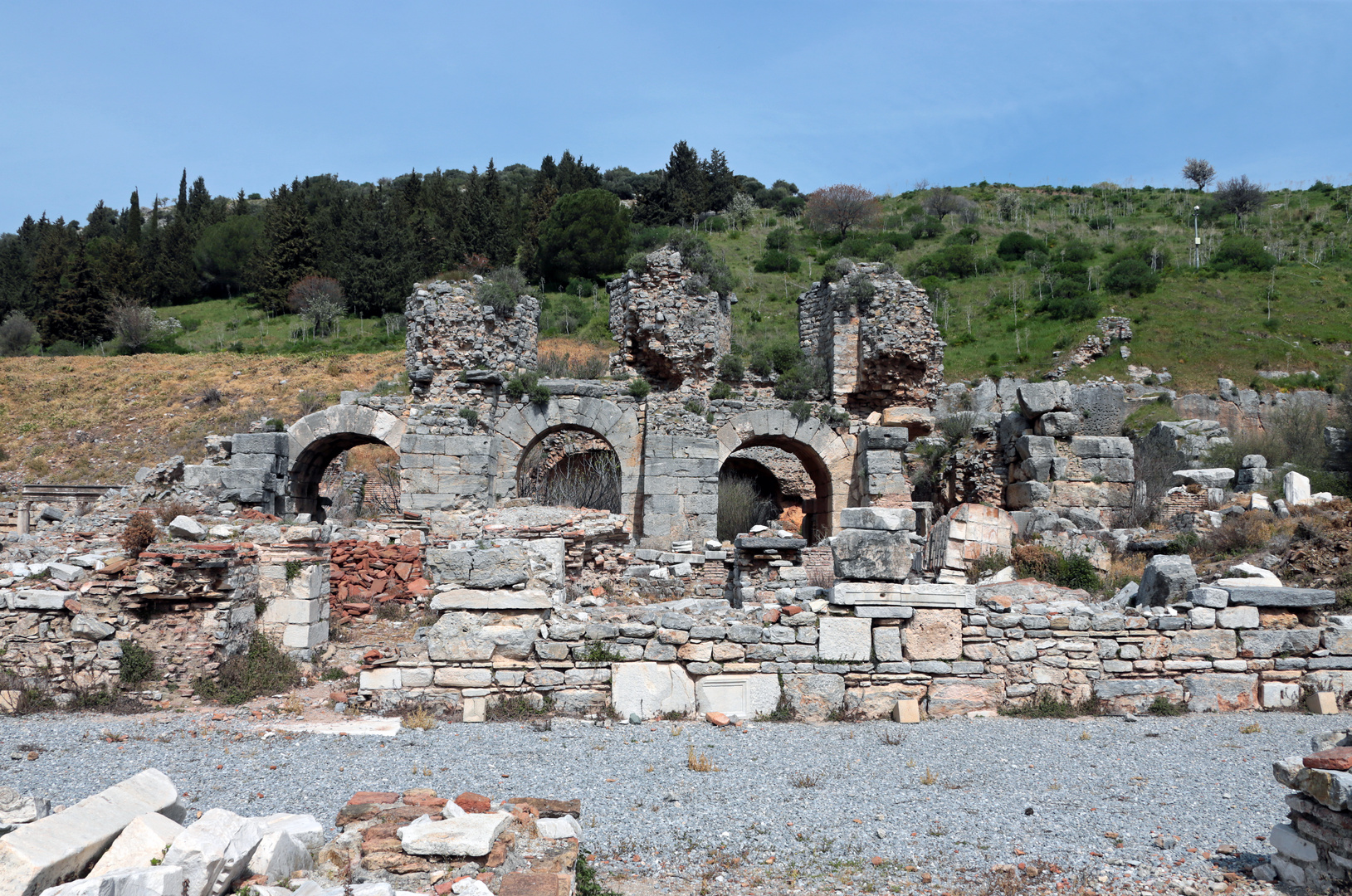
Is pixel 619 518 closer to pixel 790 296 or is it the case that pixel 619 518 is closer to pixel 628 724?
pixel 628 724

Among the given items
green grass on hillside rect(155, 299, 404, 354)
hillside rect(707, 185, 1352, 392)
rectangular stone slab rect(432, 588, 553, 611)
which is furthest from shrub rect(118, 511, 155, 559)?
green grass on hillside rect(155, 299, 404, 354)

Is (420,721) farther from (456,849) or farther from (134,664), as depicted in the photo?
(134,664)

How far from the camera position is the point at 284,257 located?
159ft

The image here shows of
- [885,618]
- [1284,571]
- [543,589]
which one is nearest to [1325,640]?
[1284,571]

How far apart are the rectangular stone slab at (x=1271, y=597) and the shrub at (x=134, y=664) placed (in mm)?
10228

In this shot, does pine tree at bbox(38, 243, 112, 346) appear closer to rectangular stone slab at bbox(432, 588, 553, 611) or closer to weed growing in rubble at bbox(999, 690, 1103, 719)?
rectangular stone slab at bbox(432, 588, 553, 611)

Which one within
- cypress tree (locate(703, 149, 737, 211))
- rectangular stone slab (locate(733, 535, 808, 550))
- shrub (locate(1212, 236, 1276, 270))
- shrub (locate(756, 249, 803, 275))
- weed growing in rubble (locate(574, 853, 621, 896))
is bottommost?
weed growing in rubble (locate(574, 853, 621, 896))

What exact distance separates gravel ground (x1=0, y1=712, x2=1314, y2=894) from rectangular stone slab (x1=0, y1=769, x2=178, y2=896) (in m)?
1.11

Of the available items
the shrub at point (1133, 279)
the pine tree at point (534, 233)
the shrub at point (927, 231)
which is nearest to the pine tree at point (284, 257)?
the pine tree at point (534, 233)

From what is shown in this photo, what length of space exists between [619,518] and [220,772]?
907cm

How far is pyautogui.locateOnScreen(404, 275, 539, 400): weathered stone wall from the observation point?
17422 mm

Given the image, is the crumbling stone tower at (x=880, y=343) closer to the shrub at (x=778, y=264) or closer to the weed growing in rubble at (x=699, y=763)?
the weed growing in rubble at (x=699, y=763)

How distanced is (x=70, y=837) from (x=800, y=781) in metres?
3.93

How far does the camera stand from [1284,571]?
9.84 metres
